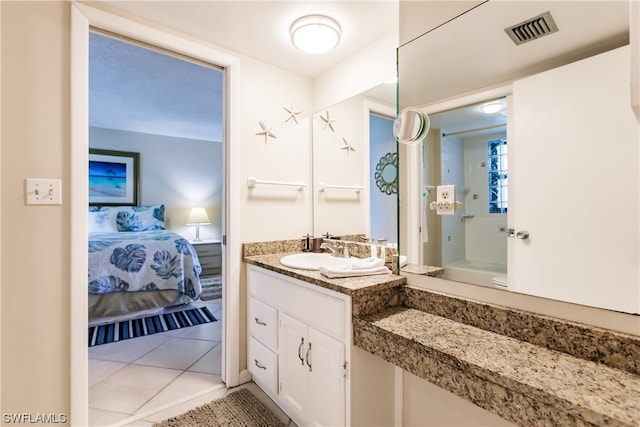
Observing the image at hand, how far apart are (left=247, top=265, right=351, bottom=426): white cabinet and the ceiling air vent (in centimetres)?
119

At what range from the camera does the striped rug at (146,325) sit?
2.74m

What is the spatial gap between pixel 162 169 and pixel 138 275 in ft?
9.00

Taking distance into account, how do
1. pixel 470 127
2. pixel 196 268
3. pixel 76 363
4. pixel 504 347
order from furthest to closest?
1. pixel 196 268
2. pixel 76 363
3. pixel 470 127
4. pixel 504 347

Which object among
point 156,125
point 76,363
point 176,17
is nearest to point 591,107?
point 176,17

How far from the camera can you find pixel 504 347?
986mm

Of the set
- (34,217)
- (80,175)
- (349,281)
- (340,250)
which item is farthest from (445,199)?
(34,217)

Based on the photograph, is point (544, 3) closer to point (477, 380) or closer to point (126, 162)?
point (477, 380)

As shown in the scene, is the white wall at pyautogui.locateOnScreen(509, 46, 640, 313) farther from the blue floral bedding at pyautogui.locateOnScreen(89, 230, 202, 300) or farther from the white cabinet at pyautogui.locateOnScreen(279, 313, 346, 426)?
the blue floral bedding at pyautogui.locateOnScreen(89, 230, 202, 300)

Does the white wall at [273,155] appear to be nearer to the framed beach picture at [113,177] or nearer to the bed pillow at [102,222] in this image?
the bed pillow at [102,222]

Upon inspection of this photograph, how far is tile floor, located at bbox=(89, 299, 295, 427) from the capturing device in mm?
1747

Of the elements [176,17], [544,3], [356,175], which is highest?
[176,17]

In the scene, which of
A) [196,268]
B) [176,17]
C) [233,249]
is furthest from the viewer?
[196,268]

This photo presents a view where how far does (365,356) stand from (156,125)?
481 centimetres

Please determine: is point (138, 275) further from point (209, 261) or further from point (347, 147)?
point (347, 147)
